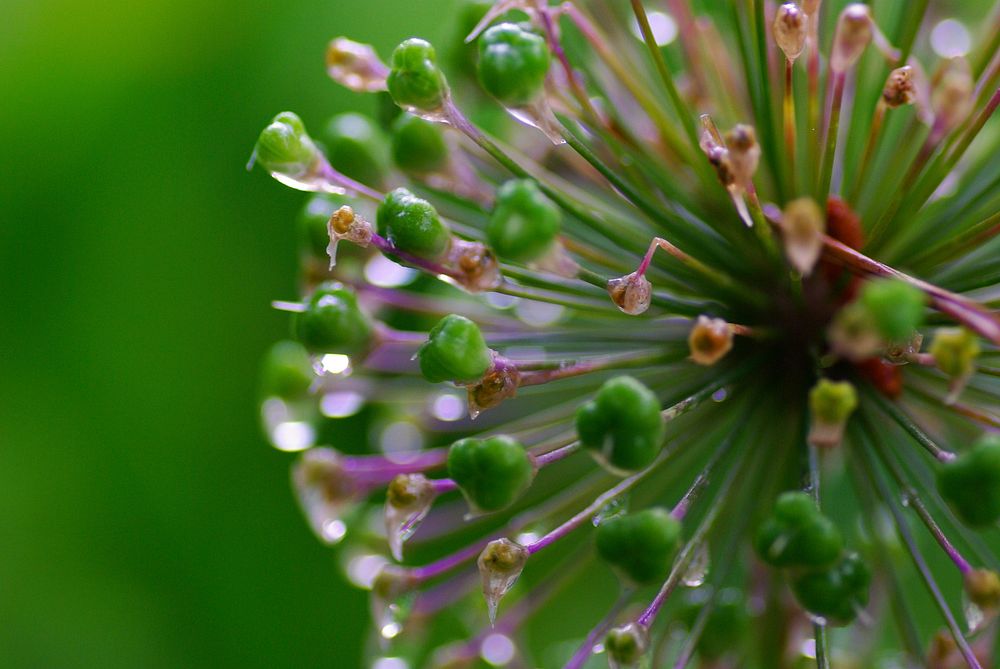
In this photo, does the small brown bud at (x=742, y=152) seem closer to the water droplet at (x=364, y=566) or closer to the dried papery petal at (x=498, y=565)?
the dried papery petal at (x=498, y=565)

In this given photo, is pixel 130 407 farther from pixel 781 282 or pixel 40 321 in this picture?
pixel 781 282

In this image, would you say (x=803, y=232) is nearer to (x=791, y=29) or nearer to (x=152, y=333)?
(x=791, y=29)

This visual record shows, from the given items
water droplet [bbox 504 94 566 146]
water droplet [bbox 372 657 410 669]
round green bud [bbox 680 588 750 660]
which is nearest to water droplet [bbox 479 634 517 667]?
water droplet [bbox 372 657 410 669]

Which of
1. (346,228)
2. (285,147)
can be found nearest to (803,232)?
(346,228)

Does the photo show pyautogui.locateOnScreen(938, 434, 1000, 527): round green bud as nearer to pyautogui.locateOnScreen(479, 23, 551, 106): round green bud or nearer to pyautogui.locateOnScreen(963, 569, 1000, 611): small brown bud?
pyautogui.locateOnScreen(963, 569, 1000, 611): small brown bud

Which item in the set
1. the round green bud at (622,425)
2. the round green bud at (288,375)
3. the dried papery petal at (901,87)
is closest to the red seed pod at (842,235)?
the dried papery petal at (901,87)
